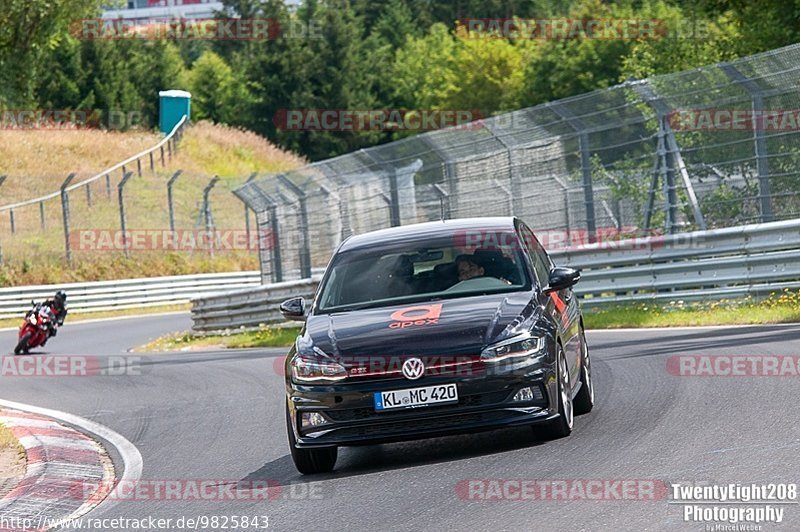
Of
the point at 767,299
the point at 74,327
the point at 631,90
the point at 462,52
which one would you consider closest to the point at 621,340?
the point at 767,299

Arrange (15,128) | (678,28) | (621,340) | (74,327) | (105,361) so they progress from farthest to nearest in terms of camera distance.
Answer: (15,128) < (678,28) < (74,327) < (105,361) < (621,340)

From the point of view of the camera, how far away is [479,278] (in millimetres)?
9578

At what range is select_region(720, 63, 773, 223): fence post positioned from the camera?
17.0 meters

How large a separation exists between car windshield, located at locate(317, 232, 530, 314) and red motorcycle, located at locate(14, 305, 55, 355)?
1498cm

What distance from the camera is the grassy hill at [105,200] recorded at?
4138 cm

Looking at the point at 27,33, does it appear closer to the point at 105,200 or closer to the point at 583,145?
the point at 105,200

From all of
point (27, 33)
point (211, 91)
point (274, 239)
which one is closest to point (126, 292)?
point (274, 239)

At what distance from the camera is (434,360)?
328 inches

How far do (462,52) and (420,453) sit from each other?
6997 centimetres

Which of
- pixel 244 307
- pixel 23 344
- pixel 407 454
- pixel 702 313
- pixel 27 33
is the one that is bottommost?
pixel 23 344

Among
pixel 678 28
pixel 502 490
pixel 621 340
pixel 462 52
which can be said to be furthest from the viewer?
pixel 462 52

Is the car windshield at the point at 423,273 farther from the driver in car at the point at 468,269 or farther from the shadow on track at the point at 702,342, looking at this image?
the shadow on track at the point at 702,342

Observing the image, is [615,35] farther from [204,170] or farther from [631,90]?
[631,90]

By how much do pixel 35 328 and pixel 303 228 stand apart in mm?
5045
